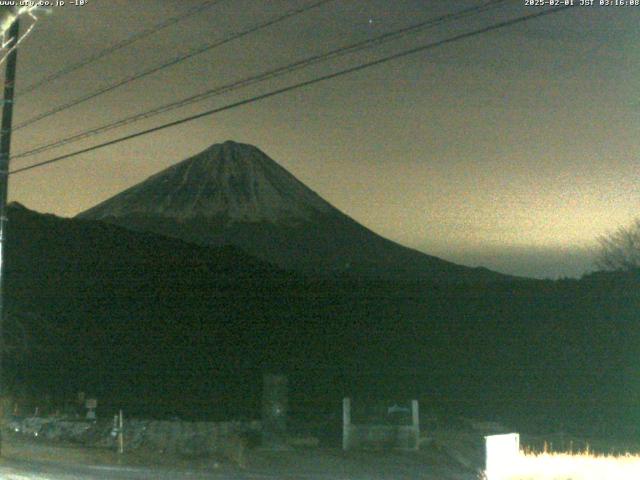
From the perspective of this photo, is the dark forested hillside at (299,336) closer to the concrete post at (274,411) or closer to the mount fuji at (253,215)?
the concrete post at (274,411)

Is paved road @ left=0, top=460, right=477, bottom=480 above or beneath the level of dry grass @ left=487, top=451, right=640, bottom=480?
beneath

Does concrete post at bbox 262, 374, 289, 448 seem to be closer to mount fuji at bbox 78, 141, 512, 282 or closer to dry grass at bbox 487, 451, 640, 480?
dry grass at bbox 487, 451, 640, 480

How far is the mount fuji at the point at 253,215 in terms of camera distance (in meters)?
110

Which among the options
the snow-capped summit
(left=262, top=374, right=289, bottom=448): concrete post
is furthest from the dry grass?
the snow-capped summit

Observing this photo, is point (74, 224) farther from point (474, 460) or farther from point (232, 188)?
point (232, 188)

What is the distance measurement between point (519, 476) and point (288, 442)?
11.1m

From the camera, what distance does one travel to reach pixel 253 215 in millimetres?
119875

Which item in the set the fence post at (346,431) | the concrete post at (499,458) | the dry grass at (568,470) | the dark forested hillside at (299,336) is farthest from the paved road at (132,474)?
the dark forested hillside at (299,336)

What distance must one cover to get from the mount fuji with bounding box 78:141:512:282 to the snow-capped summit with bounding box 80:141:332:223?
13cm

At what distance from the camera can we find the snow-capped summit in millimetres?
118062

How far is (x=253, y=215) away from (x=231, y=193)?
221 inches

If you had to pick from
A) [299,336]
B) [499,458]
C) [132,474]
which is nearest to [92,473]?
[132,474]

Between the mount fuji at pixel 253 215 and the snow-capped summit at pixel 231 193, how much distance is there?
126 millimetres

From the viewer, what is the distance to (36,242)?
2370 inches
